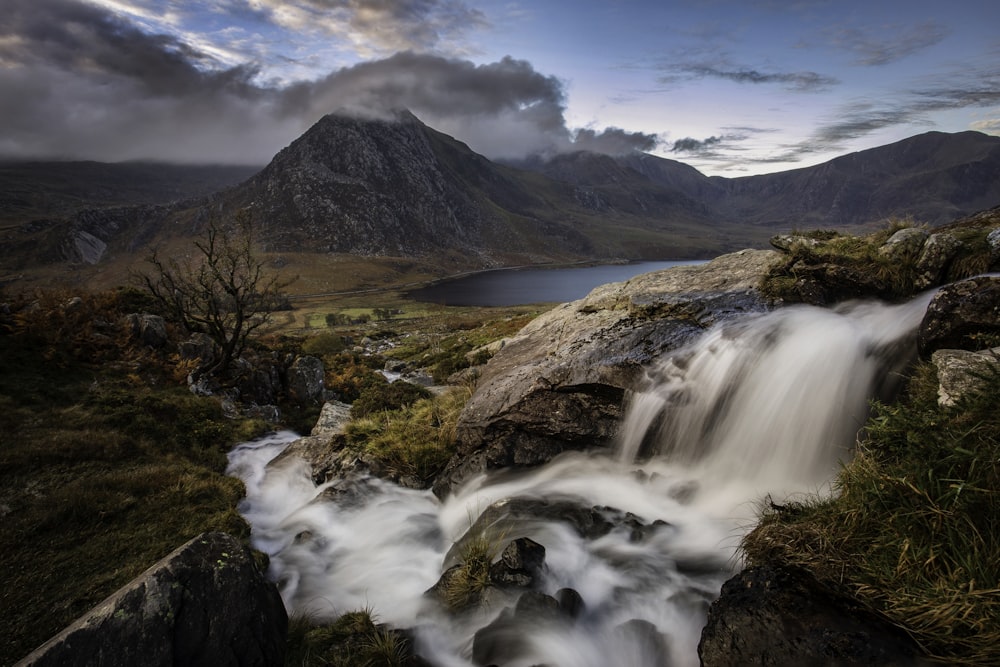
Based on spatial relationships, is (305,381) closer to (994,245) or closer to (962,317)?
(962,317)

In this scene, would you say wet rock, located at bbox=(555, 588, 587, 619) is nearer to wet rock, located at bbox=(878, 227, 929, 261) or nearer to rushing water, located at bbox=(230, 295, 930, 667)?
rushing water, located at bbox=(230, 295, 930, 667)

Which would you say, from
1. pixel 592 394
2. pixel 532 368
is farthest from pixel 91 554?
pixel 592 394

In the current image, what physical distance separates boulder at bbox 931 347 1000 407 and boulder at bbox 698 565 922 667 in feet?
8.70

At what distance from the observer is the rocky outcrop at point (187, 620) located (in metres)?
4.54

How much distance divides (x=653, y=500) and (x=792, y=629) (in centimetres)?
412

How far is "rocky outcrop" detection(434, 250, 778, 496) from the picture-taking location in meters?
9.88

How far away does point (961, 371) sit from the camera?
210 inches

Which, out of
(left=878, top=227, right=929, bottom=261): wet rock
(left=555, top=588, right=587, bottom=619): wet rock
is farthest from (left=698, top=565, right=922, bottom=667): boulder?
(left=878, top=227, right=929, bottom=261): wet rock

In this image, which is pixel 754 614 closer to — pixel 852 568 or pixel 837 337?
pixel 852 568

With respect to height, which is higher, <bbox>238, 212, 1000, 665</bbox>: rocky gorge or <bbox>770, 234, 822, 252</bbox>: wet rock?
<bbox>770, 234, 822, 252</bbox>: wet rock

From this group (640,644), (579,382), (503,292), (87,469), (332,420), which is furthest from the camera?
(503,292)

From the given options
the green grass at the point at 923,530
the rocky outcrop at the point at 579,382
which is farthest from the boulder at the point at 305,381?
the green grass at the point at 923,530

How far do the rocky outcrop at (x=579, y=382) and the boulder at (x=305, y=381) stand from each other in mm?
10725

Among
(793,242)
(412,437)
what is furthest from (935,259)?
(412,437)
